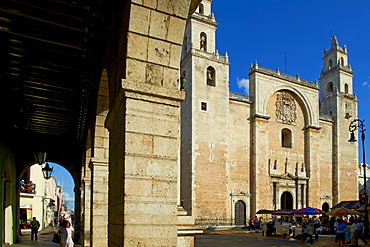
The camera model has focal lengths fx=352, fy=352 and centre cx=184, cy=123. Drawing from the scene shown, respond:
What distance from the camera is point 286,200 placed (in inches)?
1217

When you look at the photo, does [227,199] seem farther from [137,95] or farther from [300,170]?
[137,95]

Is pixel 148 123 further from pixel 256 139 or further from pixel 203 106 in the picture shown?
pixel 256 139

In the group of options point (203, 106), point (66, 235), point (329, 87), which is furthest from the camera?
point (329, 87)

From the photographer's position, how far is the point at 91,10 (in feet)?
16.3

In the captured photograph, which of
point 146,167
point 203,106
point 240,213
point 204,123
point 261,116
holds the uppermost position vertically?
point 203,106

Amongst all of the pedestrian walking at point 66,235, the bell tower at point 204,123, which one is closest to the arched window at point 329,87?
the bell tower at point 204,123

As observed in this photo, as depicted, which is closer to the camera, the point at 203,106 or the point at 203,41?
the point at 203,106

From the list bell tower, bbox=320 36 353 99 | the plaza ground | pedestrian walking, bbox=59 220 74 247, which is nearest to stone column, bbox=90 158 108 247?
pedestrian walking, bbox=59 220 74 247

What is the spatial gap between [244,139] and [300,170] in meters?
6.59

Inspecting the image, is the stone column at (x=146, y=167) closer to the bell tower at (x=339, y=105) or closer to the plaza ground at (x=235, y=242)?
the plaza ground at (x=235, y=242)

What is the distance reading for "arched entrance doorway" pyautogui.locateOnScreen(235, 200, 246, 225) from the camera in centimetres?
2755

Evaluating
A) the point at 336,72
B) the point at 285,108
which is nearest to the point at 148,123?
the point at 285,108

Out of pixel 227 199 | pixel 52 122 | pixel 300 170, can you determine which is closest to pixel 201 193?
pixel 227 199

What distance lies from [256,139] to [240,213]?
19.9ft
